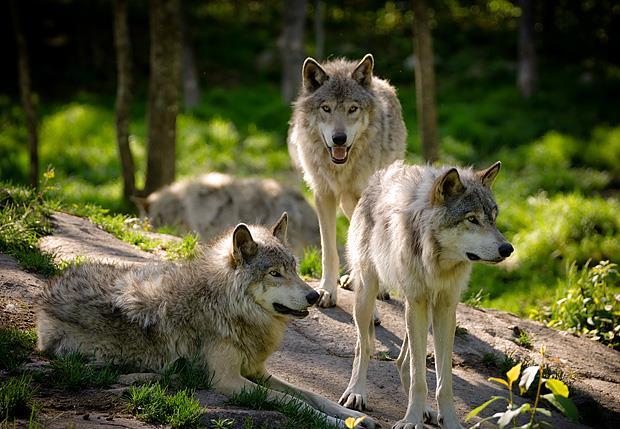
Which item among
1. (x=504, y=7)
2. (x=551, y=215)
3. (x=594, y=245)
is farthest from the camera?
(x=504, y=7)

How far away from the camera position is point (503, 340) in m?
6.61

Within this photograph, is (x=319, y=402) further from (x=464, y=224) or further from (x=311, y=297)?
(x=464, y=224)

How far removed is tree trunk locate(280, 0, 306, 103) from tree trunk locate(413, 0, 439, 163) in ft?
16.2

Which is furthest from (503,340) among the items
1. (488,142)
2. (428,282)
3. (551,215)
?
(488,142)

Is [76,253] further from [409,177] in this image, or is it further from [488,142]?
[488,142]

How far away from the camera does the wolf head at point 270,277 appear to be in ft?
15.7

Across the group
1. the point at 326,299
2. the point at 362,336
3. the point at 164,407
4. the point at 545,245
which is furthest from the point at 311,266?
the point at 545,245

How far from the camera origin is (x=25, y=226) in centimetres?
659

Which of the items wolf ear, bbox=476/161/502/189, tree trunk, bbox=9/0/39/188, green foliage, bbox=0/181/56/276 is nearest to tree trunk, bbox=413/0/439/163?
wolf ear, bbox=476/161/502/189

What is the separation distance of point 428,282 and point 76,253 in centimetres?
340

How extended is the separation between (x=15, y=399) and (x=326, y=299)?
3.09 metres

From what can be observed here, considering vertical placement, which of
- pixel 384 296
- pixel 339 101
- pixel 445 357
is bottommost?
pixel 384 296

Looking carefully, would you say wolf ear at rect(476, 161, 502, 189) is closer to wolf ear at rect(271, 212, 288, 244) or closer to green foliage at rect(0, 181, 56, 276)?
wolf ear at rect(271, 212, 288, 244)

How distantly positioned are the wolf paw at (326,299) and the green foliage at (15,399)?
9.57 feet
